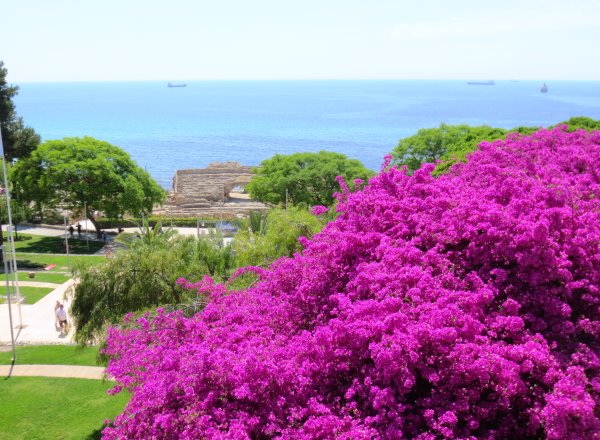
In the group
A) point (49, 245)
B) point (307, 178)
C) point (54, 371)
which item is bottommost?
point (49, 245)

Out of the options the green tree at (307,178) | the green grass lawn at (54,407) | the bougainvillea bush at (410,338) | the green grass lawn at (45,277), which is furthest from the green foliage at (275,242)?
the green tree at (307,178)

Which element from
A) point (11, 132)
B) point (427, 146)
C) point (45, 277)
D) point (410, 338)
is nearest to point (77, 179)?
point (11, 132)

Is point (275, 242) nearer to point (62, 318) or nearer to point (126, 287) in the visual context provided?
point (126, 287)

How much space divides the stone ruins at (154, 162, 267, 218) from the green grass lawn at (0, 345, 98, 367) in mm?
25843

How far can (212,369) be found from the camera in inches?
310

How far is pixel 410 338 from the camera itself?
698cm

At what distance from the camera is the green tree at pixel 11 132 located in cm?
3797

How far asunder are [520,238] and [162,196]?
35188mm

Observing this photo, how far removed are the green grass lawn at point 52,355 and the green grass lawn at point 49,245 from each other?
1610 centimetres

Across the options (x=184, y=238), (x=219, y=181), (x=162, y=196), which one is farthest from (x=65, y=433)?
(x=219, y=181)

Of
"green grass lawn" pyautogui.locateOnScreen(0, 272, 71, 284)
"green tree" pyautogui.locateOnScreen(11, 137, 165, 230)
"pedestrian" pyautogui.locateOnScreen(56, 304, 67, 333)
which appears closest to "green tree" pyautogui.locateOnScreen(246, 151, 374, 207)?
"green tree" pyautogui.locateOnScreen(11, 137, 165, 230)

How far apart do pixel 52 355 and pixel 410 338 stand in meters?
16.3

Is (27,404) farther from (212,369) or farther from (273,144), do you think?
(273,144)

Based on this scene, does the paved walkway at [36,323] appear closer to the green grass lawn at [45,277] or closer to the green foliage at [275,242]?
the green grass lawn at [45,277]
